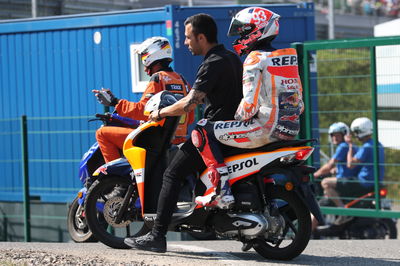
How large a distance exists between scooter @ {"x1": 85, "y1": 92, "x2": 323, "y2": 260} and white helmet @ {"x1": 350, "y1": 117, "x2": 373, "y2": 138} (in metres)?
3.46

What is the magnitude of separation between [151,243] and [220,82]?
1316mm

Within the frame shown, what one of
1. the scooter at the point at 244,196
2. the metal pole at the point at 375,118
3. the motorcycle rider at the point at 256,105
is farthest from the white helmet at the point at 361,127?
the motorcycle rider at the point at 256,105

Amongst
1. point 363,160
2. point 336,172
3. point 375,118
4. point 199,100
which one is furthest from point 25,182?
point 199,100

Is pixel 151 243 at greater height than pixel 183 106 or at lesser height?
lesser

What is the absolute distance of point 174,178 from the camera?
700cm

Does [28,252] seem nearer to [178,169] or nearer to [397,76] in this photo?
[178,169]

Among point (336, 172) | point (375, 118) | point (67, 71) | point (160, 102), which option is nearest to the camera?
point (160, 102)

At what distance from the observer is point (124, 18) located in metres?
13.1

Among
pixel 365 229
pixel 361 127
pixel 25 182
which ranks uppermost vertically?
pixel 361 127

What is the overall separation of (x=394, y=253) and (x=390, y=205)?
2837mm

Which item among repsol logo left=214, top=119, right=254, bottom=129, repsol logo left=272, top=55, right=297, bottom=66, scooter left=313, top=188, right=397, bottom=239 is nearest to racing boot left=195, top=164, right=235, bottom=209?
repsol logo left=214, top=119, right=254, bottom=129

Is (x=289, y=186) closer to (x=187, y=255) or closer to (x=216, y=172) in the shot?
(x=216, y=172)

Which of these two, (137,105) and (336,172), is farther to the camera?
(336,172)

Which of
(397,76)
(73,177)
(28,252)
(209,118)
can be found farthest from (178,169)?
(73,177)
